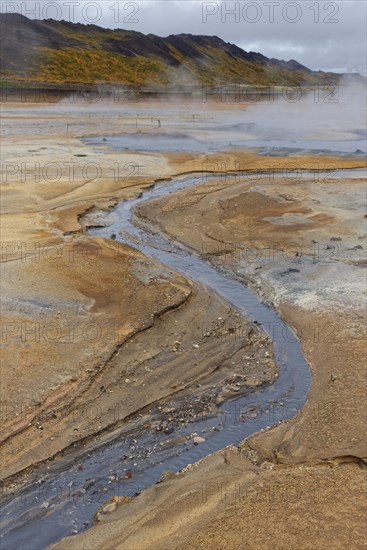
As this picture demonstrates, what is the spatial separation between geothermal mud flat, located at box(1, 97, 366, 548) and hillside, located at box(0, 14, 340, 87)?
50.4 meters

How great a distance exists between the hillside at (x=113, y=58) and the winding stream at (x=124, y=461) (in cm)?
5850

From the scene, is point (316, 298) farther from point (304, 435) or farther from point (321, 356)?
point (304, 435)

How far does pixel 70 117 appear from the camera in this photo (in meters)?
43.2

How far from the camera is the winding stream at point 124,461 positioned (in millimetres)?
5859

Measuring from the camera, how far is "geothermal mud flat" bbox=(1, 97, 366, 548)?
19.1 feet

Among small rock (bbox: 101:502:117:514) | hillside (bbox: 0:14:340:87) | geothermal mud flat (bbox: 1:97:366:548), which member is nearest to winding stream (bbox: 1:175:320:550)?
geothermal mud flat (bbox: 1:97:366:548)

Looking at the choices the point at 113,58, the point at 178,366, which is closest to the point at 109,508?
the point at 178,366

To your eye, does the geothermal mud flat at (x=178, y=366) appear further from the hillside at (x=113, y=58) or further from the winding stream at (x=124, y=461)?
the hillside at (x=113, y=58)

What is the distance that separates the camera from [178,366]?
872 cm

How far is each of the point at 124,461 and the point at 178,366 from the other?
2206 mm

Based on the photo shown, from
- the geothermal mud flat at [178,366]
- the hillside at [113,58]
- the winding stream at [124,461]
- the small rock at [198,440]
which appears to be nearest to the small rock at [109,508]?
the geothermal mud flat at [178,366]

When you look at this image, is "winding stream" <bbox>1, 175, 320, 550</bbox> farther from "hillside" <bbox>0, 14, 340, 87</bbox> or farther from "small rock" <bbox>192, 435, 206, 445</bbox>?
"hillside" <bbox>0, 14, 340, 87</bbox>

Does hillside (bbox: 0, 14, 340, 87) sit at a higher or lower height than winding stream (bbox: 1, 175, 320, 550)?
higher

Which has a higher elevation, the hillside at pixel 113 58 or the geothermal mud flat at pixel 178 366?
the hillside at pixel 113 58
